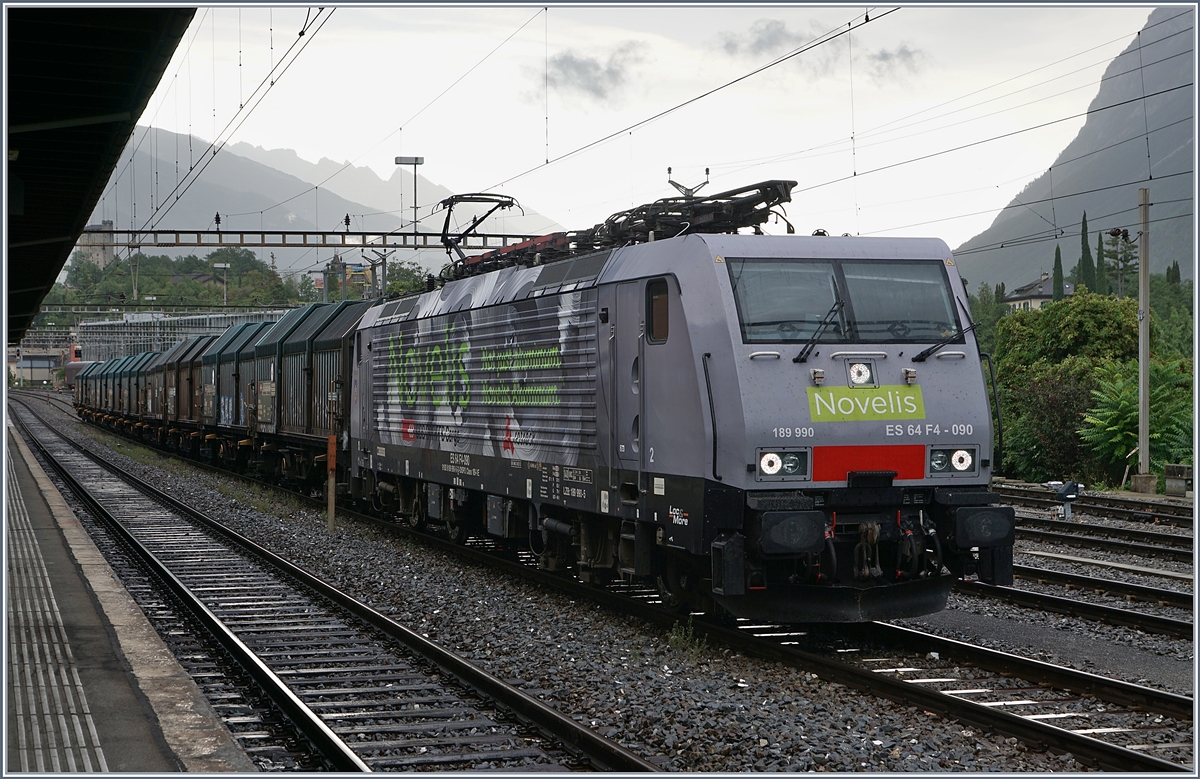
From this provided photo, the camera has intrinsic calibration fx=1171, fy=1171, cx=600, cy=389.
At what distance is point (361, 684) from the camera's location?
895 centimetres

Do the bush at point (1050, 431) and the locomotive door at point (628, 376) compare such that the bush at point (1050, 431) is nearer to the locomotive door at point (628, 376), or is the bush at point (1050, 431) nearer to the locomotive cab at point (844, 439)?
the locomotive cab at point (844, 439)

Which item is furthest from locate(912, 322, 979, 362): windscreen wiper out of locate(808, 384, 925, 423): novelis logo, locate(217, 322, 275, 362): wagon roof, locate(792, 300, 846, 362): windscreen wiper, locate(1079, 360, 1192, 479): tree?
locate(217, 322, 275, 362): wagon roof

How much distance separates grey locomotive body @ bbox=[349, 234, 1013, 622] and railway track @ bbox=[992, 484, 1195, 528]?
1062cm

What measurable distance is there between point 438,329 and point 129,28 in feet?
24.2

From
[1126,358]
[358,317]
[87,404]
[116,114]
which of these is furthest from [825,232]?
[87,404]

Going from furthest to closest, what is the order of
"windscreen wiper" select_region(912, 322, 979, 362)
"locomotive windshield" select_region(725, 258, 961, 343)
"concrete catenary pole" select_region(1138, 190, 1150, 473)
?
"concrete catenary pole" select_region(1138, 190, 1150, 473) < "windscreen wiper" select_region(912, 322, 979, 362) < "locomotive windshield" select_region(725, 258, 961, 343)

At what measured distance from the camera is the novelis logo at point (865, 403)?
29.9 ft

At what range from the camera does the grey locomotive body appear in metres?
8.98

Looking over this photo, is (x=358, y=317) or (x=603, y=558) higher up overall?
(x=358, y=317)

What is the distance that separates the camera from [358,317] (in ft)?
71.3

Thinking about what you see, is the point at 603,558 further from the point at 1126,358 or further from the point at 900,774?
the point at 1126,358

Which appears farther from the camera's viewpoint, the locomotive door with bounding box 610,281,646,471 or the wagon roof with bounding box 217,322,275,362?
the wagon roof with bounding box 217,322,275,362

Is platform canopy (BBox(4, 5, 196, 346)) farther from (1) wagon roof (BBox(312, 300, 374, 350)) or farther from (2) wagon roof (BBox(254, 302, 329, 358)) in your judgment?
(2) wagon roof (BBox(254, 302, 329, 358))

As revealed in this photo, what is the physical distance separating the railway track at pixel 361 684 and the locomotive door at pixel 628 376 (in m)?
2.42
